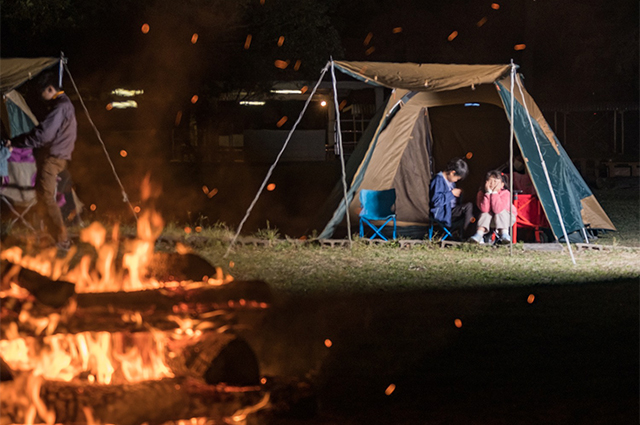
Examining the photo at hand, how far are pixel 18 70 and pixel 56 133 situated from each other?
3.80 ft

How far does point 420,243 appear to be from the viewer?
875cm

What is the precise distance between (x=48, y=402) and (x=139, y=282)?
2.81 ft

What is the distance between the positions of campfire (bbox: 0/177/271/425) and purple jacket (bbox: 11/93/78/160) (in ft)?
13.9

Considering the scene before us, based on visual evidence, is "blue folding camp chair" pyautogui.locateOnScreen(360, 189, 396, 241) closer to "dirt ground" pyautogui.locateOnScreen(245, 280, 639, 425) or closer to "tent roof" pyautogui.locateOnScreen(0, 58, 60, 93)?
"dirt ground" pyautogui.locateOnScreen(245, 280, 639, 425)

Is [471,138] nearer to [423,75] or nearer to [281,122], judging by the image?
[423,75]

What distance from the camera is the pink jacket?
864 cm

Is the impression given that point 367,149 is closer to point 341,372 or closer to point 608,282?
point 608,282

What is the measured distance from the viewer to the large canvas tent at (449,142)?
7.94m

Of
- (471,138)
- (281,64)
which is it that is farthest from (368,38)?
(471,138)

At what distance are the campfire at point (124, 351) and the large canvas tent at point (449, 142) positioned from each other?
4645 millimetres

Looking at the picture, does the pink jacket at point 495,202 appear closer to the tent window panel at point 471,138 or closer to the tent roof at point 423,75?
the tent roof at point 423,75

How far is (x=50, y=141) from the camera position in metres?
7.80

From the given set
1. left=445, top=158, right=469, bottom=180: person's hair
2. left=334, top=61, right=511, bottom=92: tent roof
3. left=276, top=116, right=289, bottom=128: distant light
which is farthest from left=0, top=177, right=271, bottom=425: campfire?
left=276, top=116, right=289, bottom=128: distant light

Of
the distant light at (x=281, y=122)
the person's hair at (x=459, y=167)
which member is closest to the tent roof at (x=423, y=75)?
the person's hair at (x=459, y=167)
